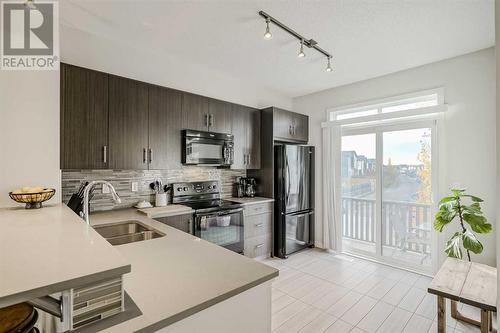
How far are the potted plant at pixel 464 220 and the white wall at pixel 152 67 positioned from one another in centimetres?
296

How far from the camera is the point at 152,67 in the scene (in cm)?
300

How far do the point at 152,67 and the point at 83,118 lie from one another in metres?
1.11

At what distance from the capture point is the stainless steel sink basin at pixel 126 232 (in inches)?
78.3

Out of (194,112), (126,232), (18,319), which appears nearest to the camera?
(18,319)

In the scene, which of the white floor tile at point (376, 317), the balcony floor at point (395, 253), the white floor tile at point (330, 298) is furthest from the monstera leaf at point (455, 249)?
the white floor tile at point (330, 298)

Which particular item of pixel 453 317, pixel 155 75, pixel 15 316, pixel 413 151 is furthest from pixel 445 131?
pixel 15 316

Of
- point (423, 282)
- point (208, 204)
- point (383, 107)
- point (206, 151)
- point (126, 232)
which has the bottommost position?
point (423, 282)

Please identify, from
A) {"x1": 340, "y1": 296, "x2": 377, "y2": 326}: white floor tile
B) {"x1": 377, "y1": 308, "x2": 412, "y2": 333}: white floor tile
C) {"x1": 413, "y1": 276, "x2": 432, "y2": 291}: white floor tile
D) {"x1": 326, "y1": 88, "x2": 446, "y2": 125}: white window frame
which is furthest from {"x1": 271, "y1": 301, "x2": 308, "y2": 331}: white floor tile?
{"x1": 326, "y1": 88, "x2": 446, "y2": 125}: white window frame

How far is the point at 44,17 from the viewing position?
7.01 feet

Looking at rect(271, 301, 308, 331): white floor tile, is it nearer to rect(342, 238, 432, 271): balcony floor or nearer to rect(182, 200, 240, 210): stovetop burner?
rect(182, 200, 240, 210): stovetop burner

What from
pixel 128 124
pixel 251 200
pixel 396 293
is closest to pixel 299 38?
pixel 128 124

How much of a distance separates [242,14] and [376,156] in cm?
276

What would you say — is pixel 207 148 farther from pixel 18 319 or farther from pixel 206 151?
pixel 18 319

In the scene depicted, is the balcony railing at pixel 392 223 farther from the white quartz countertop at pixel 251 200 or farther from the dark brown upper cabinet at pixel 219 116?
the dark brown upper cabinet at pixel 219 116
